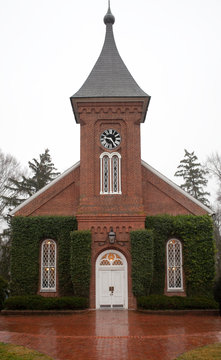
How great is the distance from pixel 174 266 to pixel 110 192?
5.27m

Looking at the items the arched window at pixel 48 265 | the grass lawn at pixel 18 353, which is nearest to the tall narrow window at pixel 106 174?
the arched window at pixel 48 265

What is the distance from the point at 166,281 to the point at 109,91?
10.8 m

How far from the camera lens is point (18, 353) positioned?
31.6 feet

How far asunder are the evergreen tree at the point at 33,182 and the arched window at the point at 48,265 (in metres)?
13.8

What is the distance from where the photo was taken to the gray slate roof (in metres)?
21.3

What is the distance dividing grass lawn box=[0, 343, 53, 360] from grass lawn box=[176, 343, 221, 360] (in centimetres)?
336

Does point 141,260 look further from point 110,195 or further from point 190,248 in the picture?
point 110,195

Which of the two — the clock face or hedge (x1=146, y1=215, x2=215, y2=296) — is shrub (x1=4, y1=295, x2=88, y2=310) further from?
the clock face

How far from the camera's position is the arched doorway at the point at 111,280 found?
64.0ft

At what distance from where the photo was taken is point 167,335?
11.9 m

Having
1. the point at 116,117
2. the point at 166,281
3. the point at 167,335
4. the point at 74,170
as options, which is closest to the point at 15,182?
the point at 74,170

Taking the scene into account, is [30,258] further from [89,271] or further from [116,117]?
[116,117]

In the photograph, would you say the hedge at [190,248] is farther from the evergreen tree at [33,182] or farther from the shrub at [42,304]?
the evergreen tree at [33,182]

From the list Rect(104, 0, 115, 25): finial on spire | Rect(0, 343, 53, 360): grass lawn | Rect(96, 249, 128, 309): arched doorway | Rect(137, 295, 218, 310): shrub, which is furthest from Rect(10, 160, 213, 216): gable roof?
Rect(0, 343, 53, 360): grass lawn
